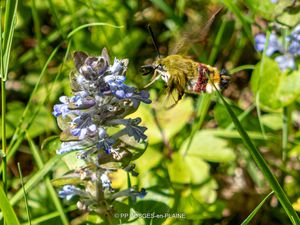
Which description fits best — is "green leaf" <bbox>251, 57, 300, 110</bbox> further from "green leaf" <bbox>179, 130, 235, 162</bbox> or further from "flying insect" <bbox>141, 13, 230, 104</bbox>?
"flying insect" <bbox>141, 13, 230, 104</bbox>

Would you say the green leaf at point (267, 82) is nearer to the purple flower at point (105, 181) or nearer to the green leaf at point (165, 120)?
the green leaf at point (165, 120)

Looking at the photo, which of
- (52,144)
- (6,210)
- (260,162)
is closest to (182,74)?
(52,144)

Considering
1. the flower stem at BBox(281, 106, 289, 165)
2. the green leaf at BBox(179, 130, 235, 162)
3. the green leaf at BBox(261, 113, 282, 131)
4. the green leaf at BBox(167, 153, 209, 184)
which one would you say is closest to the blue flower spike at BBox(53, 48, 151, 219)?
the green leaf at BBox(167, 153, 209, 184)

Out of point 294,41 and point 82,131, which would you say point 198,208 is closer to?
point 82,131

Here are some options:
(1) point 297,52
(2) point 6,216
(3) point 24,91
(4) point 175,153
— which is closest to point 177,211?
(4) point 175,153

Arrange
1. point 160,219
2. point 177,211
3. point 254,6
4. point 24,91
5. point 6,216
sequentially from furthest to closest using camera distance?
point 24,91 < point 254,6 < point 177,211 < point 160,219 < point 6,216

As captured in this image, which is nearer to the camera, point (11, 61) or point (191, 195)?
point (191, 195)

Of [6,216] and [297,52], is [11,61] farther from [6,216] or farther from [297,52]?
[6,216]
